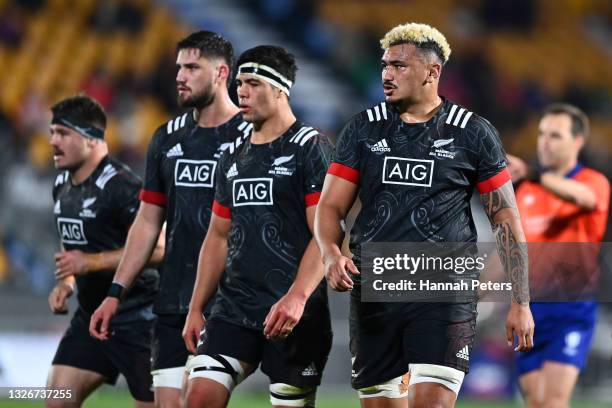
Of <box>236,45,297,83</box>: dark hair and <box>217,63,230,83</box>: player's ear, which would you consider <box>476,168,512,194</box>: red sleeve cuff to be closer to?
<box>236,45,297,83</box>: dark hair

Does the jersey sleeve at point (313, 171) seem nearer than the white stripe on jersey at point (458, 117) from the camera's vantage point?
No

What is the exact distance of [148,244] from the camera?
26.0 ft

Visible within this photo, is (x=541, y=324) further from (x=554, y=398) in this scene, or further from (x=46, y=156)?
(x=46, y=156)

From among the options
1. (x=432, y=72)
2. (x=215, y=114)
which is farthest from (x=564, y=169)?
(x=432, y=72)

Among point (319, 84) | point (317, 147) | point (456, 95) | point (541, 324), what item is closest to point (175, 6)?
point (319, 84)

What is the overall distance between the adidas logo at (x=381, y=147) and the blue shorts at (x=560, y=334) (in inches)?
129

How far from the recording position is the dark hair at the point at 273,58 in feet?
23.8

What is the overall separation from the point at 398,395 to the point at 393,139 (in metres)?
1.41

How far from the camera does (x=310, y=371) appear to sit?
716cm

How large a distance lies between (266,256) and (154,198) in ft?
3.87

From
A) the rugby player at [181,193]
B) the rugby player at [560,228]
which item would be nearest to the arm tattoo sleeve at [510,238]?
the rugby player at [181,193]

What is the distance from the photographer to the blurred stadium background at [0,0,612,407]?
1518 centimetres

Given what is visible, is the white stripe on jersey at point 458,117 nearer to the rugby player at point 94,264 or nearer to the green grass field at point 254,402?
the rugby player at point 94,264

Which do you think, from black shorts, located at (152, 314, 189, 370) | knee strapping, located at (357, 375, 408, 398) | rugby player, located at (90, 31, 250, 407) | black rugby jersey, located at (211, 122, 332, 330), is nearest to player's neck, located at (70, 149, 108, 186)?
rugby player, located at (90, 31, 250, 407)
